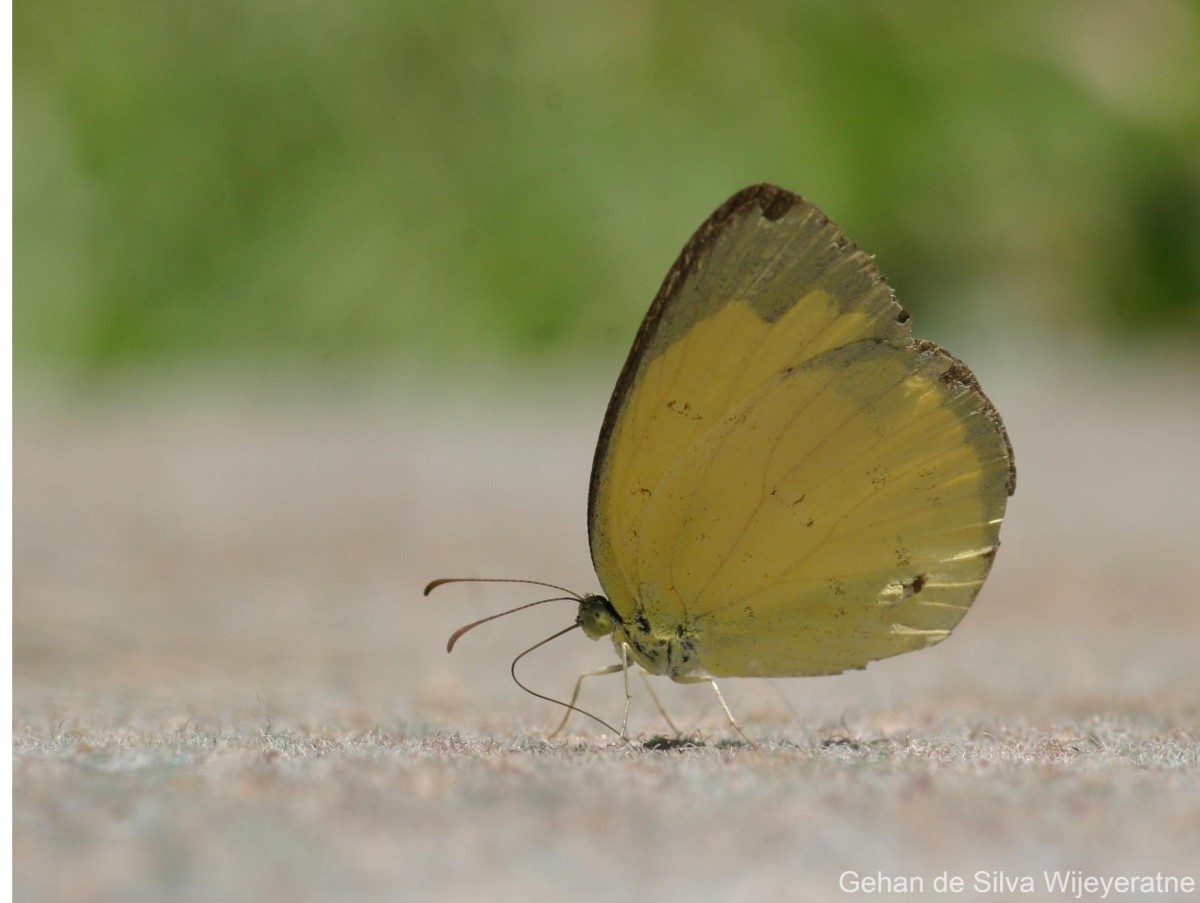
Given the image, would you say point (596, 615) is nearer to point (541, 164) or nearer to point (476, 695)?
point (476, 695)

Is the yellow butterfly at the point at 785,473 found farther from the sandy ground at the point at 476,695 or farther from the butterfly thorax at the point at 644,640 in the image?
the sandy ground at the point at 476,695

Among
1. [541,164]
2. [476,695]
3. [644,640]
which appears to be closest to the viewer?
[644,640]

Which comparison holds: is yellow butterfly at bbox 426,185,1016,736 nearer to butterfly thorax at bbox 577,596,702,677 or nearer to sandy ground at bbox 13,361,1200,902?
butterfly thorax at bbox 577,596,702,677

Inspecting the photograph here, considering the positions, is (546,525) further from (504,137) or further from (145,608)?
(504,137)

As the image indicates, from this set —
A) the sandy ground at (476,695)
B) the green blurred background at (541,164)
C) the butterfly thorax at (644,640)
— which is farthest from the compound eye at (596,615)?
the green blurred background at (541,164)

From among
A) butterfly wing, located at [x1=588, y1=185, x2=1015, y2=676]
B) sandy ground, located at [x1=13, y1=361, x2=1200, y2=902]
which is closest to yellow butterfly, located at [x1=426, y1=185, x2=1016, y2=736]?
butterfly wing, located at [x1=588, y1=185, x2=1015, y2=676]

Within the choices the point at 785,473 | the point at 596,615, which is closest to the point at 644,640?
the point at 596,615
